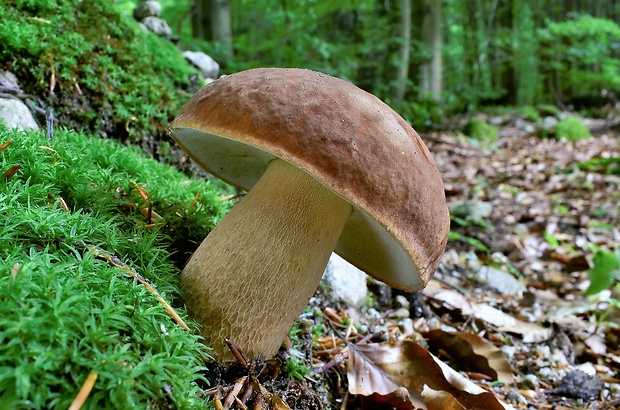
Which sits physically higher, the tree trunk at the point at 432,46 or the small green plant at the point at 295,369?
the tree trunk at the point at 432,46

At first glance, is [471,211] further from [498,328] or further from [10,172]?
[10,172]

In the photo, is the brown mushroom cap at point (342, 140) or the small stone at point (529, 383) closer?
the brown mushroom cap at point (342, 140)

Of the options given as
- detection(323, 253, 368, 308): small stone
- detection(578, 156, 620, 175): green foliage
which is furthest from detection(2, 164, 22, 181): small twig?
detection(578, 156, 620, 175): green foliage

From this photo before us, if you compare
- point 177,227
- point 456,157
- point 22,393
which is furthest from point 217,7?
point 22,393

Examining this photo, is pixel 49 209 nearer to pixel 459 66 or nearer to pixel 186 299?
pixel 186 299

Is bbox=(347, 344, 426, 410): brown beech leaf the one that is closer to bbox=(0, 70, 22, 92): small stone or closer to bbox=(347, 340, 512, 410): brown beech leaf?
bbox=(347, 340, 512, 410): brown beech leaf

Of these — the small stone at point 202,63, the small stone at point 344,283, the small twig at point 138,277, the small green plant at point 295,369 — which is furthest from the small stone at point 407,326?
the small stone at point 202,63

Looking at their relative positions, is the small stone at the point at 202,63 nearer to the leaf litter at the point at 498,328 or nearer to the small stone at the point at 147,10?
the small stone at the point at 147,10
